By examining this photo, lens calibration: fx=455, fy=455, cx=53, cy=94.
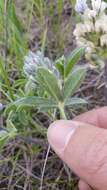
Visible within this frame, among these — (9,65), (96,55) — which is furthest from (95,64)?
(9,65)

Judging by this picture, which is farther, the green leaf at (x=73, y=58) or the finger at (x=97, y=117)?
the finger at (x=97, y=117)

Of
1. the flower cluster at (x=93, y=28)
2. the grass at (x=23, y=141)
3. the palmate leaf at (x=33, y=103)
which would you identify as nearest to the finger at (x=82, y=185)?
the grass at (x=23, y=141)

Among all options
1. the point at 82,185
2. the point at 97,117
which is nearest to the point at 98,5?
the point at 97,117

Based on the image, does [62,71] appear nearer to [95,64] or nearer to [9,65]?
[95,64]

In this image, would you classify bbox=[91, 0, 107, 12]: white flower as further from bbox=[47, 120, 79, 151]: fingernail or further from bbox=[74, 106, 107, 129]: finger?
bbox=[74, 106, 107, 129]: finger

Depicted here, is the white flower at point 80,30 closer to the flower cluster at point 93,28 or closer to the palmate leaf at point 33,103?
the flower cluster at point 93,28

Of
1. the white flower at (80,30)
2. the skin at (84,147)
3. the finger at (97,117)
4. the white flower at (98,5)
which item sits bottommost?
the finger at (97,117)
